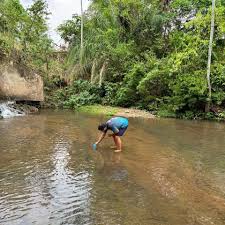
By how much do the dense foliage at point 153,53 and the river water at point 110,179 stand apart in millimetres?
5701

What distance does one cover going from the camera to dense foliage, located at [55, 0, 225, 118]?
1750 centimetres

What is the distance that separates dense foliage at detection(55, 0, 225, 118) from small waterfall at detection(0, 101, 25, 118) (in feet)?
14.3

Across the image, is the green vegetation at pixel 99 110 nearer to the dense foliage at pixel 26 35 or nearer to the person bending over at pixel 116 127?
the dense foliage at pixel 26 35

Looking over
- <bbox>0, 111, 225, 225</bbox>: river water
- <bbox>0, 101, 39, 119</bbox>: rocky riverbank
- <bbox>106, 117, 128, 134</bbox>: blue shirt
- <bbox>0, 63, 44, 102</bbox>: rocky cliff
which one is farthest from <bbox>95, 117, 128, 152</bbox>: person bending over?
<bbox>0, 63, 44, 102</bbox>: rocky cliff

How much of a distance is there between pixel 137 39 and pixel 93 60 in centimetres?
305

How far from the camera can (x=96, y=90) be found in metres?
22.4

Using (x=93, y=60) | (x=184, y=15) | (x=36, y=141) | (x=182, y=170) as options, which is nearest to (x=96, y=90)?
(x=93, y=60)

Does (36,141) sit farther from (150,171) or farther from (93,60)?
(93,60)

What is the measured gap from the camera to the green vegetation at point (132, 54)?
17.6 m

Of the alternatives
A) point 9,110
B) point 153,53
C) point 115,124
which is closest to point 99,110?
point 9,110

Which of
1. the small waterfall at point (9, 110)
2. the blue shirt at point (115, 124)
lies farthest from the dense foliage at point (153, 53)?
the blue shirt at point (115, 124)

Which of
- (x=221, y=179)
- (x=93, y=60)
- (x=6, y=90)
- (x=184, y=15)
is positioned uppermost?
(x=184, y=15)

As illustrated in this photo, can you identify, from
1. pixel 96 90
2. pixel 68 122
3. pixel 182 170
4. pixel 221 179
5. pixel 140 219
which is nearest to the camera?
pixel 140 219

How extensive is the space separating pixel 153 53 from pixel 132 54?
1.45 m
